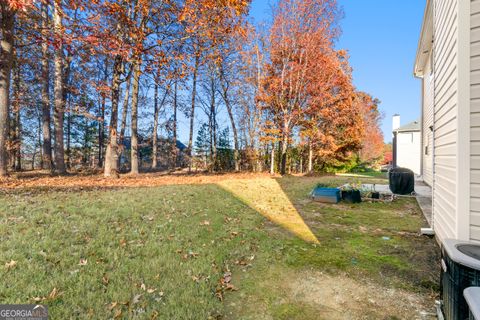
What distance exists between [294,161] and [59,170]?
1468 cm

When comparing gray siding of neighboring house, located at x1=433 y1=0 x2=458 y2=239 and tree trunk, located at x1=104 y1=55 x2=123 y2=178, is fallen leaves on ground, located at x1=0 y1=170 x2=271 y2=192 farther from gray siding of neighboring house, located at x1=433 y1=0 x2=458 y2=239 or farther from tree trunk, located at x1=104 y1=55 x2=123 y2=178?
gray siding of neighboring house, located at x1=433 y1=0 x2=458 y2=239

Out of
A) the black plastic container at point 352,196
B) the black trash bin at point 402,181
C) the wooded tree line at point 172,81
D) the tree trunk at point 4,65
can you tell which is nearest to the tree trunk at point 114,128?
the wooded tree line at point 172,81

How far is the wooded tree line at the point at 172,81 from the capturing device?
24.8ft

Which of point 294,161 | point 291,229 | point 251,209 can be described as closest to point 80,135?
point 294,161

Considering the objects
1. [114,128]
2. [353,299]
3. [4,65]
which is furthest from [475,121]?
[4,65]

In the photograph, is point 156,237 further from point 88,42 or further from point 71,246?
point 88,42

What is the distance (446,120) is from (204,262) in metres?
3.71

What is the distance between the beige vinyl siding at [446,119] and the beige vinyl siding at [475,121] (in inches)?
7.6

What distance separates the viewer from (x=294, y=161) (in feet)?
63.2

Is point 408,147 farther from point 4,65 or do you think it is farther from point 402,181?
point 4,65

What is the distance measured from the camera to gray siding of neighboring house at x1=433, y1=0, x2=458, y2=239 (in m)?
2.84

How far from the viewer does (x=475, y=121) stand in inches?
96.3

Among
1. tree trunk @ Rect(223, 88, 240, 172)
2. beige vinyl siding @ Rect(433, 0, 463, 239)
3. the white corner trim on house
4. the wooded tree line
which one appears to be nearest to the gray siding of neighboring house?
beige vinyl siding @ Rect(433, 0, 463, 239)

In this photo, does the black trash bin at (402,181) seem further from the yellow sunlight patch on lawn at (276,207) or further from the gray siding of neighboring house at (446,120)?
the gray siding of neighboring house at (446,120)
